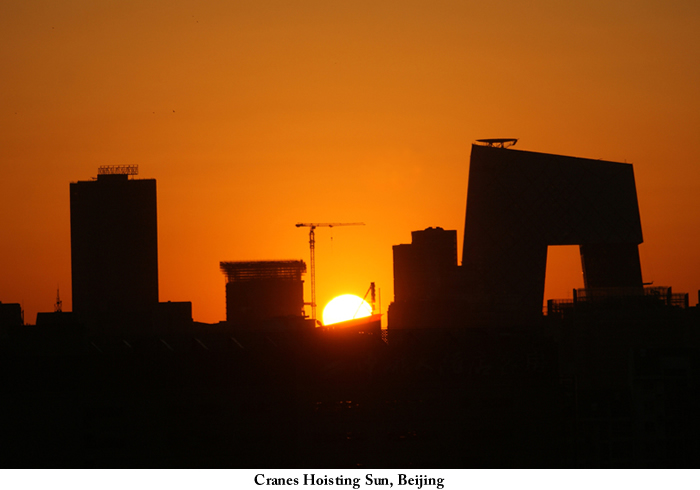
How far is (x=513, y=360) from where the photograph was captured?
439ft

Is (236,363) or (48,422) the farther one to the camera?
(236,363)

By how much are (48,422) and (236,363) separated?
65.8 ft

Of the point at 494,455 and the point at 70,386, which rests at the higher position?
the point at 70,386

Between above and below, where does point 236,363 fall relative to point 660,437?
above

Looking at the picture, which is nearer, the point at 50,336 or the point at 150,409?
the point at 150,409

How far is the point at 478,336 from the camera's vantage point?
15225cm
